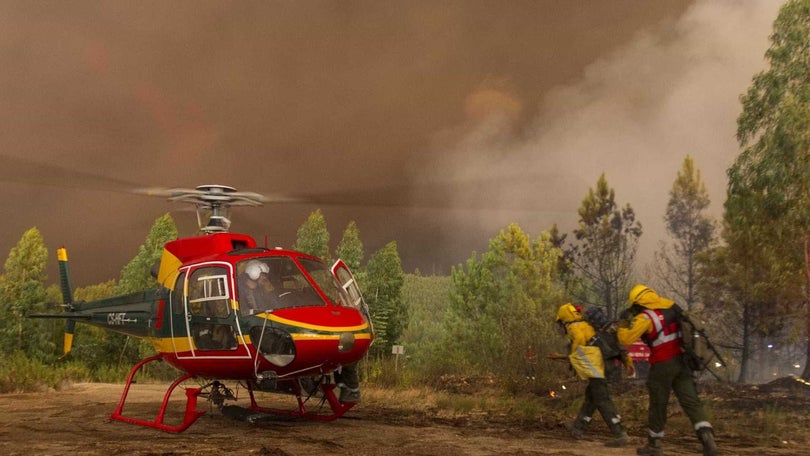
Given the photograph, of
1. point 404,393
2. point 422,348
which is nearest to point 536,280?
point 422,348

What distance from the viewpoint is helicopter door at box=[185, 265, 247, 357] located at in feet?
25.1

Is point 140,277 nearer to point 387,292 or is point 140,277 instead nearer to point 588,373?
point 387,292

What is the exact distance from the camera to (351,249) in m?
42.4

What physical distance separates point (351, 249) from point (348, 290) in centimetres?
3376

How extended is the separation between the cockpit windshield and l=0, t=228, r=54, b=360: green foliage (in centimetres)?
4009

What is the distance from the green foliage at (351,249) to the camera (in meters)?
42.3

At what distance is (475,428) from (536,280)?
30.7 m

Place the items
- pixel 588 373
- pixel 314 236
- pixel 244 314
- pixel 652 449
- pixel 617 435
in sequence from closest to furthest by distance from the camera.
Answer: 1. pixel 652 449
2. pixel 617 435
3. pixel 588 373
4. pixel 244 314
5. pixel 314 236

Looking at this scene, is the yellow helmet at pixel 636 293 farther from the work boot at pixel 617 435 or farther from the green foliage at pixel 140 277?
the green foliage at pixel 140 277

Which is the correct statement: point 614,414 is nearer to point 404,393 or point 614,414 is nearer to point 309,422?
point 309,422

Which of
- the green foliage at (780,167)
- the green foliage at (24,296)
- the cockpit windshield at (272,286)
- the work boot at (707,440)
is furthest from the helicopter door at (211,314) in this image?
the green foliage at (24,296)

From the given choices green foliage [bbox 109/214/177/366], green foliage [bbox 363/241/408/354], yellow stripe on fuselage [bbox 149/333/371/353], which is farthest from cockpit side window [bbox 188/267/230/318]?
green foliage [bbox 363/241/408/354]

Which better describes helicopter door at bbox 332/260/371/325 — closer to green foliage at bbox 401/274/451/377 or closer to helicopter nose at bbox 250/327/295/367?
helicopter nose at bbox 250/327/295/367

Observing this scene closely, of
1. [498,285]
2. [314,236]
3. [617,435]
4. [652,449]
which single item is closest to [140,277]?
[314,236]
